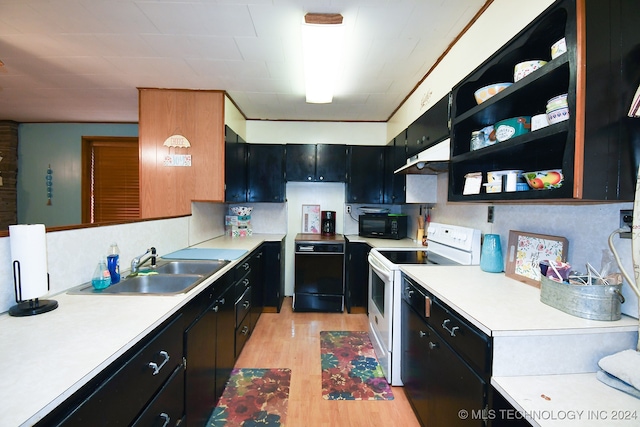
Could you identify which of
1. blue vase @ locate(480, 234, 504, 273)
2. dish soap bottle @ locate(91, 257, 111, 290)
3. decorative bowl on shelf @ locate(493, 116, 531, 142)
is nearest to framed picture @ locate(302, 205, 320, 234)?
blue vase @ locate(480, 234, 504, 273)

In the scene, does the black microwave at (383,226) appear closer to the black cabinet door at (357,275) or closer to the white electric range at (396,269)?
the black cabinet door at (357,275)

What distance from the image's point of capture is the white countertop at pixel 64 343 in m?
0.64

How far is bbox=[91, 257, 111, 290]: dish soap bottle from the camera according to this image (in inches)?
55.7

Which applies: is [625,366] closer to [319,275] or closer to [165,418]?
[165,418]

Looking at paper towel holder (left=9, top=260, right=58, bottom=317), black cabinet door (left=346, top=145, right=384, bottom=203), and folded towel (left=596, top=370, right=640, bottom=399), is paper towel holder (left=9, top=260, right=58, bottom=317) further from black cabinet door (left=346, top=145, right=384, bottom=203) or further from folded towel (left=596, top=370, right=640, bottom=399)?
black cabinet door (left=346, top=145, right=384, bottom=203)

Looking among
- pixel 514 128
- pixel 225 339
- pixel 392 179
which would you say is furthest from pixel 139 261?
pixel 392 179

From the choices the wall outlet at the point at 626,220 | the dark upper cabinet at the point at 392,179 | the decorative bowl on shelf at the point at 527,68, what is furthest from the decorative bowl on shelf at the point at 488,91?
the dark upper cabinet at the point at 392,179

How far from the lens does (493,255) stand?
180 centimetres

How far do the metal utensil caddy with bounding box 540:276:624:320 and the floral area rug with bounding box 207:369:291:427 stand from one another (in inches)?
64.6

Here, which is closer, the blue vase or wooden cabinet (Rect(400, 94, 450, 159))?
the blue vase

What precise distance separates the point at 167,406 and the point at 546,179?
1.83 m

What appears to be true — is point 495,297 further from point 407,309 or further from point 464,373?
point 407,309

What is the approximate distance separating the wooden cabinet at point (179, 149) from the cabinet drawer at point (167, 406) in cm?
194

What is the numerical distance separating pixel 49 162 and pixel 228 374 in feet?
14.4
